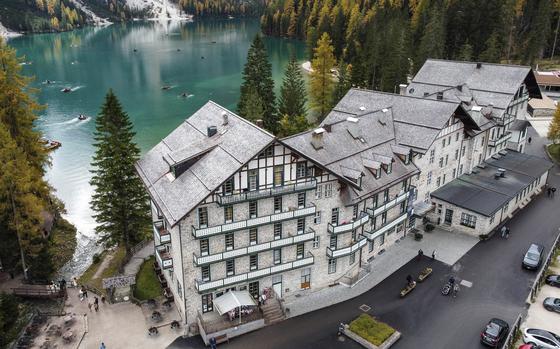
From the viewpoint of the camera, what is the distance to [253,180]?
39750mm

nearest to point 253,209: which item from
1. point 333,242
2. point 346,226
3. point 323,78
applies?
point 346,226

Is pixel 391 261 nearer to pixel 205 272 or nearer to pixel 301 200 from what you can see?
pixel 301 200

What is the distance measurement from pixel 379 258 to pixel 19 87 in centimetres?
4475

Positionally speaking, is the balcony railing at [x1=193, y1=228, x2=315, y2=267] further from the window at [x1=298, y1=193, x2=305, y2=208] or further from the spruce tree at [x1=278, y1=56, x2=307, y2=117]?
the spruce tree at [x1=278, y1=56, x2=307, y2=117]

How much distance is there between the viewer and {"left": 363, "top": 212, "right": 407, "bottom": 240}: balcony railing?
1918 inches

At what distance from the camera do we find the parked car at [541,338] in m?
38.3

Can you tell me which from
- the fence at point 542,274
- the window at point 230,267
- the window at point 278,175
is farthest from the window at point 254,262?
the fence at point 542,274

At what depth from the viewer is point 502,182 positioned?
62.6m

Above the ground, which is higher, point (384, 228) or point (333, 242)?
point (333, 242)

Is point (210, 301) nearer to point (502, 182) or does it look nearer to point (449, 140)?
point (449, 140)

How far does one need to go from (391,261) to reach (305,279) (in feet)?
36.9

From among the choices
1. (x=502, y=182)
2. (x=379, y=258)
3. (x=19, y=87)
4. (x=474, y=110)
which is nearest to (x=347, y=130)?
(x=379, y=258)

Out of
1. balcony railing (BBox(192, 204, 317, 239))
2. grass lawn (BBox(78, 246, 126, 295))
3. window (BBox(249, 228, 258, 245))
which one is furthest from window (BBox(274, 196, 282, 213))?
grass lawn (BBox(78, 246, 126, 295))

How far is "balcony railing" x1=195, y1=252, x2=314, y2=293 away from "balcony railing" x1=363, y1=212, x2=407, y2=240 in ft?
24.1
